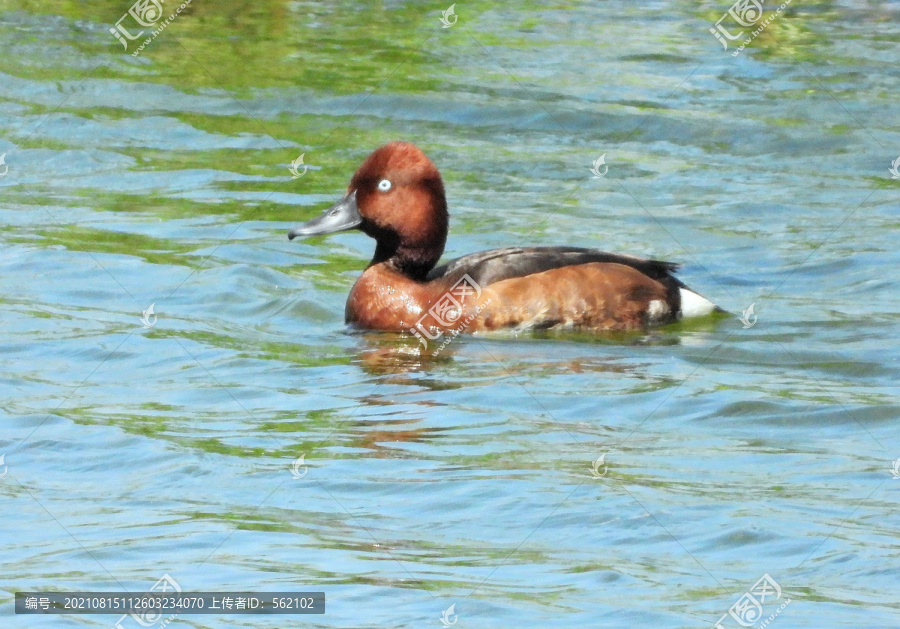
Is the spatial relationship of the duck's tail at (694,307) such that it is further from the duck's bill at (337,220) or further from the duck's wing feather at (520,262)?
the duck's bill at (337,220)

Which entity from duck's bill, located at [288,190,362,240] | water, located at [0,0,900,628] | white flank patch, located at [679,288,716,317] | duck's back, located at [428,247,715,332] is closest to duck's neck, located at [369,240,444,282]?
duck's back, located at [428,247,715,332]

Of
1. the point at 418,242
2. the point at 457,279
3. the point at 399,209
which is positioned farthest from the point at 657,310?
the point at 399,209

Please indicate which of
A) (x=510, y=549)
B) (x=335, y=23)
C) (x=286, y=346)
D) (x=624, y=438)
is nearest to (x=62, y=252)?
(x=286, y=346)

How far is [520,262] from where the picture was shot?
9.88 metres

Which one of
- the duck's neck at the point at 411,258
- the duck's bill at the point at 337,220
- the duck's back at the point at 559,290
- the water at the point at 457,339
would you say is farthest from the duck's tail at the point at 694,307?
the duck's bill at the point at 337,220

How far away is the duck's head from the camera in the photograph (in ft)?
33.0

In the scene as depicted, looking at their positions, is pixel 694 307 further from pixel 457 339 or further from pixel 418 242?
pixel 418 242

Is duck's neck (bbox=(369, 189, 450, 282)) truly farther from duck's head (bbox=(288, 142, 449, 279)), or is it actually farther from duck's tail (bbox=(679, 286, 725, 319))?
duck's tail (bbox=(679, 286, 725, 319))

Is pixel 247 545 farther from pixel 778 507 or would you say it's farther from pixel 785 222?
pixel 785 222

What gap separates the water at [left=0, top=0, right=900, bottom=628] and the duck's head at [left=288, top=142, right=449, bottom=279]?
69 centimetres

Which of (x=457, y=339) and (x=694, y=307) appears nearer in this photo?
(x=457, y=339)

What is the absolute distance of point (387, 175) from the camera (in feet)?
33.0

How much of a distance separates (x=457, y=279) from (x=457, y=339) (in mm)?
388

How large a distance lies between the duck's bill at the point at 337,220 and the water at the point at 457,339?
680 millimetres
